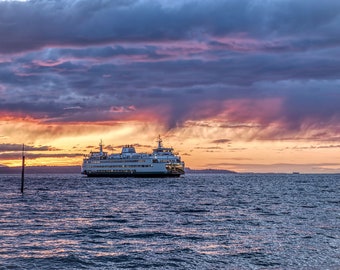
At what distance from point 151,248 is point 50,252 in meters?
5.50

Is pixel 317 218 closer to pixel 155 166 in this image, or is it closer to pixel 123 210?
pixel 123 210

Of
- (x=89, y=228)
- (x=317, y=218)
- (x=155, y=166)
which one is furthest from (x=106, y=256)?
(x=155, y=166)

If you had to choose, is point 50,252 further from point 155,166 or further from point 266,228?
point 155,166

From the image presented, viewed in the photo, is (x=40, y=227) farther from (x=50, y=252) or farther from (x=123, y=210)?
(x=123, y=210)

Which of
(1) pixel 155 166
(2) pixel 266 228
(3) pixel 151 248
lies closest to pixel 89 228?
(3) pixel 151 248

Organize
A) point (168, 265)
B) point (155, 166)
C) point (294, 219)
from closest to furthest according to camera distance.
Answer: point (168, 265) < point (294, 219) < point (155, 166)

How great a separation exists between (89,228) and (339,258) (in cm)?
1868

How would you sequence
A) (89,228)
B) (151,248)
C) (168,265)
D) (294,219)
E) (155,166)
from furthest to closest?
(155,166)
(294,219)
(89,228)
(151,248)
(168,265)

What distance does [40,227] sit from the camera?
1499 inches

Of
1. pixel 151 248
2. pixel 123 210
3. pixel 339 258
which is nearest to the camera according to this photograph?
pixel 339 258

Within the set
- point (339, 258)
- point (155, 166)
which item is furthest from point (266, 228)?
point (155, 166)

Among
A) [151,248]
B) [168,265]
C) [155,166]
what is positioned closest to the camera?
[168,265]

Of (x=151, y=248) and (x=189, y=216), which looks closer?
(x=151, y=248)

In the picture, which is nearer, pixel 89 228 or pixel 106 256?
pixel 106 256
